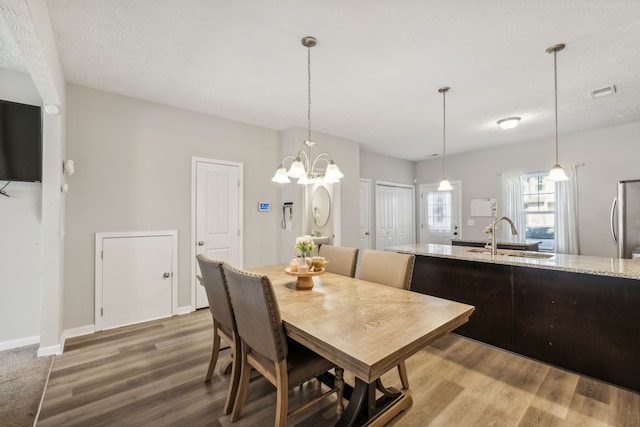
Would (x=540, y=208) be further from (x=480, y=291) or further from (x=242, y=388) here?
(x=242, y=388)

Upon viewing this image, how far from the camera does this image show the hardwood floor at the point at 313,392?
5.88 feet

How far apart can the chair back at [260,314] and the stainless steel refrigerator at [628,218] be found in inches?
190

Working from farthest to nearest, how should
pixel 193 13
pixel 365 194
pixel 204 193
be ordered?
pixel 365 194 < pixel 204 193 < pixel 193 13

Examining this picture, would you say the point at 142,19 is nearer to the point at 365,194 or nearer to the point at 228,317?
the point at 228,317

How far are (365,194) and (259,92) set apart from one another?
130 inches

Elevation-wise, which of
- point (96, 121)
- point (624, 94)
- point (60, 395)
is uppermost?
point (624, 94)

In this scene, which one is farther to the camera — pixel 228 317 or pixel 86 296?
pixel 86 296

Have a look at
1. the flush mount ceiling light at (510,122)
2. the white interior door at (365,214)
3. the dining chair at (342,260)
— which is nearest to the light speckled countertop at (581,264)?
the dining chair at (342,260)

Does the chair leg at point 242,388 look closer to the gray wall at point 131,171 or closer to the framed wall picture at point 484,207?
the gray wall at point 131,171

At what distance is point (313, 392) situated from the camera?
2080 mm

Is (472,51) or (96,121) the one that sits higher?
(472,51)

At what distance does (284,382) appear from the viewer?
1453 mm

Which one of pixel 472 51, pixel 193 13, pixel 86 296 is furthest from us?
pixel 86 296

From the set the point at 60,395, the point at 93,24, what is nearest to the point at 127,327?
the point at 60,395
